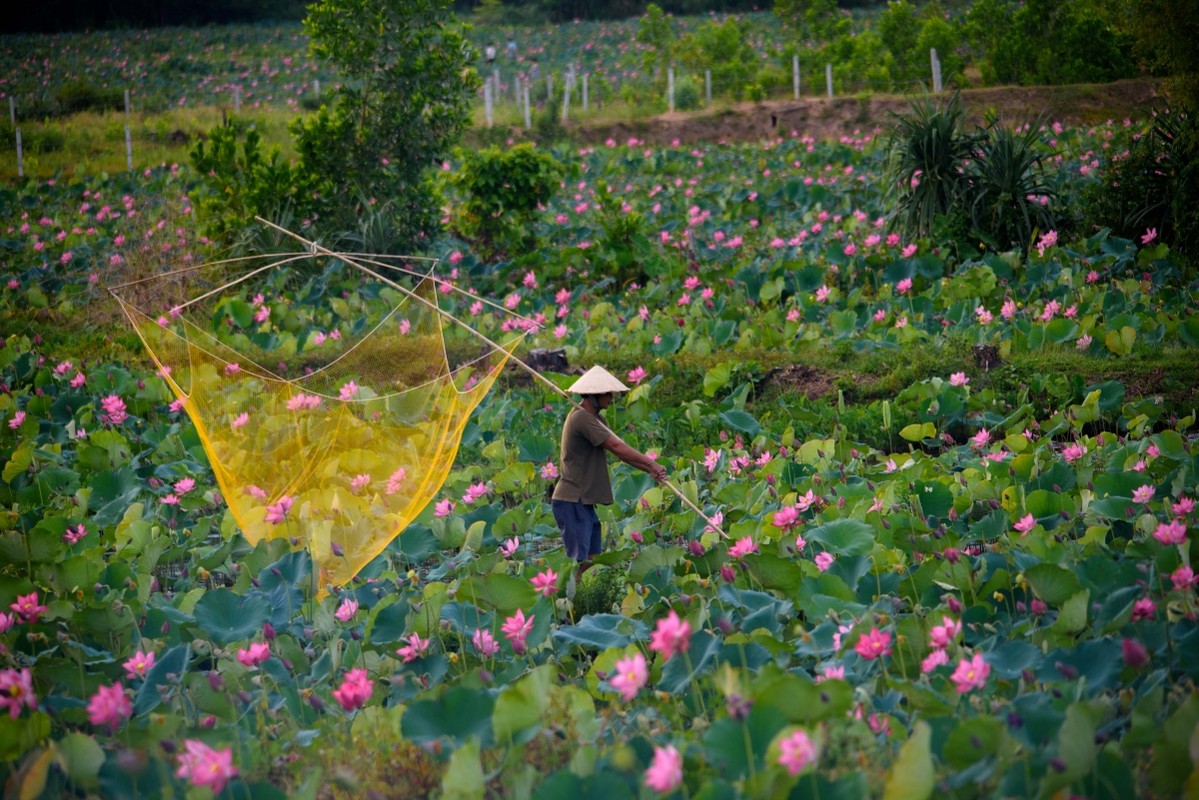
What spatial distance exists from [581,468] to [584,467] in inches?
0.5

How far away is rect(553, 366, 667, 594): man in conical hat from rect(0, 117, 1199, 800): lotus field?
26 cm

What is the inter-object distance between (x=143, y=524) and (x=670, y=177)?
445 inches

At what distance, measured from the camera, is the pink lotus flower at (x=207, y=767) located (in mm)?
2641

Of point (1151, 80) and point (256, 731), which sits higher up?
point (1151, 80)

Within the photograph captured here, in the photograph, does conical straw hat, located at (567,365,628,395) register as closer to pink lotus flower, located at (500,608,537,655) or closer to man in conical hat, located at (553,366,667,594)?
man in conical hat, located at (553,366,667,594)

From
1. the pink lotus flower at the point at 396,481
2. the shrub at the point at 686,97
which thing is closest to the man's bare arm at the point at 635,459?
the pink lotus flower at the point at 396,481

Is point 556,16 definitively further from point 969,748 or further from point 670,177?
point 969,748

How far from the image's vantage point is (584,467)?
16.4 feet

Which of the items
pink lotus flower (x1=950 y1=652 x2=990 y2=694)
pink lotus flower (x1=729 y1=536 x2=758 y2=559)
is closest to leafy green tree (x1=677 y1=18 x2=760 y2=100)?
pink lotus flower (x1=729 y1=536 x2=758 y2=559)

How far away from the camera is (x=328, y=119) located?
38.0 ft

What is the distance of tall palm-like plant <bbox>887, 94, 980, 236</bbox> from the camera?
1016 centimetres

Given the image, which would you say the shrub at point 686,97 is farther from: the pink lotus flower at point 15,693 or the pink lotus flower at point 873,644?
the pink lotus flower at point 15,693

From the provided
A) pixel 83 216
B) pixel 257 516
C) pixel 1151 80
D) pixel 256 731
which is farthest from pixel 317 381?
pixel 1151 80

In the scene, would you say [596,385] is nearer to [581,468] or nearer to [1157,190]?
[581,468]
